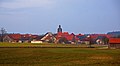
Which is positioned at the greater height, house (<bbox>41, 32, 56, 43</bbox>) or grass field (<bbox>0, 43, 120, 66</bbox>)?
house (<bbox>41, 32, 56, 43</bbox>)

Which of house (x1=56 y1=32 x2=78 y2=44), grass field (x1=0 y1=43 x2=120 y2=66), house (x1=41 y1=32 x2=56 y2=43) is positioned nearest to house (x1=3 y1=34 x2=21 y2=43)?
house (x1=41 y1=32 x2=56 y2=43)

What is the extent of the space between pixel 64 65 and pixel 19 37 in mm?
169496

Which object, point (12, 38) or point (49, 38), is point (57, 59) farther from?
point (12, 38)

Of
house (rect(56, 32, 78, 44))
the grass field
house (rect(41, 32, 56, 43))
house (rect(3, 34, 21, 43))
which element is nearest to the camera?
the grass field

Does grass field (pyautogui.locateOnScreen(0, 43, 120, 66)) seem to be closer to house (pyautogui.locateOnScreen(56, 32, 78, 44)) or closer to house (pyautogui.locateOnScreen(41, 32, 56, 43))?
house (pyautogui.locateOnScreen(56, 32, 78, 44))

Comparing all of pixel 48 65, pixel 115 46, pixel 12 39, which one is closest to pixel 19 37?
pixel 12 39

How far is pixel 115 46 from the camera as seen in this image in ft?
333

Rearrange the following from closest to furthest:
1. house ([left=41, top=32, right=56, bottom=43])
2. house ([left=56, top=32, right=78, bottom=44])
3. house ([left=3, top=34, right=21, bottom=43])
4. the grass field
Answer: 1. the grass field
2. house ([left=56, top=32, right=78, bottom=44])
3. house ([left=41, top=32, right=56, bottom=43])
4. house ([left=3, top=34, right=21, bottom=43])

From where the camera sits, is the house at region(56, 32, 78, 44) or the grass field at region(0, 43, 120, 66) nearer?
the grass field at region(0, 43, 120, 66)

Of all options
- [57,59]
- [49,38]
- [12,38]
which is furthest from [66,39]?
[57,59]

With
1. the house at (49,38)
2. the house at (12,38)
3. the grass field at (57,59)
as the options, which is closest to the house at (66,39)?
the house at (49,38)

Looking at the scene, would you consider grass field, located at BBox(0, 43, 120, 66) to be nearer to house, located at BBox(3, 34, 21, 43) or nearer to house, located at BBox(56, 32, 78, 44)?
house, located at BBox(56, 32, 78, 44)

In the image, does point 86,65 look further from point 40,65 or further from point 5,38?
point 5,38

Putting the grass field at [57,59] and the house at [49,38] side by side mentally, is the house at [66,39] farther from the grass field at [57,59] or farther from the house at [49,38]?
the grass field at [57,59]
